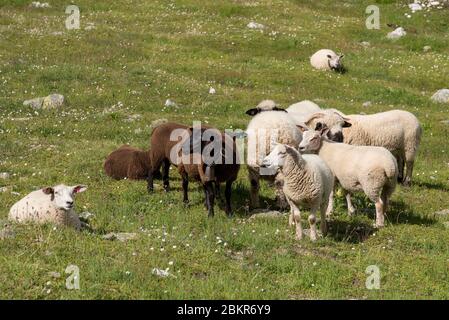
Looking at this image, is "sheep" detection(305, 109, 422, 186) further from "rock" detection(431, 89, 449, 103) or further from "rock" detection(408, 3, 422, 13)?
"rock" detection(408, 3, 422, 13)

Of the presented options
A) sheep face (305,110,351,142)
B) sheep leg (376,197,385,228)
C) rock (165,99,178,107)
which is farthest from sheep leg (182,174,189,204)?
rock (165,99,178,107)

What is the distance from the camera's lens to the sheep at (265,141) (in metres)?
13.6

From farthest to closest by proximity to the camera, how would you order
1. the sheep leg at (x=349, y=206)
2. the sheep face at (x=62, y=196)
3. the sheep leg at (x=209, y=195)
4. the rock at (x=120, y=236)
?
the sheep leg at (x=349, y=206) < the sheep leg at (x=209, y=195) < the sheep face at (x=62, y=196) < the rock at (x=120, y=236)

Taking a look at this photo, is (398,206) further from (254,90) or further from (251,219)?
(254,90)

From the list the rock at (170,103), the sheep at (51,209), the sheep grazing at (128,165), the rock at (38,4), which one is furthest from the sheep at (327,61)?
the sheep at (51,209)

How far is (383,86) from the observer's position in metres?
28.5

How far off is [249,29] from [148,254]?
28.1m


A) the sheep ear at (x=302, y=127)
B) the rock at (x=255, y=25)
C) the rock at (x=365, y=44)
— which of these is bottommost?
the sheep ear at (x=302, y=127)

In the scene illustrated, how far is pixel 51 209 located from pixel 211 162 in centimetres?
334

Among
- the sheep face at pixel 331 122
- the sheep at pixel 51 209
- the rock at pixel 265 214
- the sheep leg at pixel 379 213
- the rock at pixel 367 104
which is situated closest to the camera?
the sheep at pixel 51 209

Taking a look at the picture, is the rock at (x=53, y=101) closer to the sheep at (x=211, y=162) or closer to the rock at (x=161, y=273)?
the sheep at (x=211, y=162)

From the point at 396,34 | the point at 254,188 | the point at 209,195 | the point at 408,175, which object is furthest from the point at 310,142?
the point at 396,34

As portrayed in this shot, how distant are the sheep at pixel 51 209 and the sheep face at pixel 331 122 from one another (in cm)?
630

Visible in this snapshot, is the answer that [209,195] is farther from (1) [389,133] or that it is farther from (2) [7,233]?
(1) [389,133]
